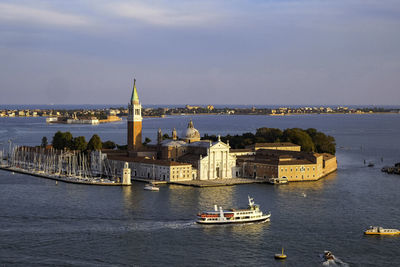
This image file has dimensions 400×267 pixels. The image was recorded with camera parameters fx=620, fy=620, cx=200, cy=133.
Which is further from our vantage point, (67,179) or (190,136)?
(190,136)

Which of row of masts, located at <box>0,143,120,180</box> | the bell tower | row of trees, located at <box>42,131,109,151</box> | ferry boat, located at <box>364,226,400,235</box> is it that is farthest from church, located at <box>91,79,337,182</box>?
ferry boat, located at <box>364,226,400,235</box>

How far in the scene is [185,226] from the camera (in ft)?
81.0

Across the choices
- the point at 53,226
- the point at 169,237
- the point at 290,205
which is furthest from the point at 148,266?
the point at 290,205

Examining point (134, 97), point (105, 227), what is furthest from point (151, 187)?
point (134, 97)

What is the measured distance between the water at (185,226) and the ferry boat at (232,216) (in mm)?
499

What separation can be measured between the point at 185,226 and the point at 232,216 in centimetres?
227

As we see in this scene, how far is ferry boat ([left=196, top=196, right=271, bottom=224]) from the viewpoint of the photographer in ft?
83.5

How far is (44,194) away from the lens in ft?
106

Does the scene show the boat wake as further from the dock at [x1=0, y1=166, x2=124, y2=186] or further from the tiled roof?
the tiled roof

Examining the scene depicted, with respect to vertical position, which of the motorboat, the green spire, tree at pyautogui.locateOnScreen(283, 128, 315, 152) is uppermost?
the green spire

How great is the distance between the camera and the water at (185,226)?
67.4 feet

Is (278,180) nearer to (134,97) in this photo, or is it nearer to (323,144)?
(134,97)

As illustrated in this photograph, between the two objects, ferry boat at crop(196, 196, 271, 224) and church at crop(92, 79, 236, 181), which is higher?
church at crop(92, 79, 236, 181)

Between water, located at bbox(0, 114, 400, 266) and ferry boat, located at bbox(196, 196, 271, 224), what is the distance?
1.64 feet
